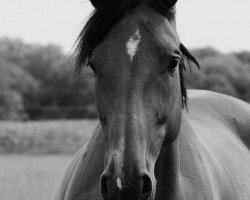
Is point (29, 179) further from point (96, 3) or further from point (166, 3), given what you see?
point (166, 3)

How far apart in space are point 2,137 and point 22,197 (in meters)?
16.3

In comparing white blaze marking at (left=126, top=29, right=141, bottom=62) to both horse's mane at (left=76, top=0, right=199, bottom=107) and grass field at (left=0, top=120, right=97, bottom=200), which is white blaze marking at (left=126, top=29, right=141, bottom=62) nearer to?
horse's mane at (left=76, top=0, right=199, bottom=107)

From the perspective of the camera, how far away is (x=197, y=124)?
5043 mm

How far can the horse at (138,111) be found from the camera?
2.74 meters

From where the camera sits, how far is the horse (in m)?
2.74

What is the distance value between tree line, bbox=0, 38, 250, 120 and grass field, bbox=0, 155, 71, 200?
1466cm

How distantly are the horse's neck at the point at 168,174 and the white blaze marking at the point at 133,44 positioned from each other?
0.71m

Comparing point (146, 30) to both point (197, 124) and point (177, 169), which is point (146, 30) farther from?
point (197, 124)

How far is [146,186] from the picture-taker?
8.84 feet

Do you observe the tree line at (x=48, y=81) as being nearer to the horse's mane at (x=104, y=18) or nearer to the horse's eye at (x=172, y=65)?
the horse's mane at (x=104, y=18)

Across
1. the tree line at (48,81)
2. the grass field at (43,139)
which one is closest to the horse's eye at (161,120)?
the grass field at (43,139)

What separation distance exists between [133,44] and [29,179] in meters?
13.3

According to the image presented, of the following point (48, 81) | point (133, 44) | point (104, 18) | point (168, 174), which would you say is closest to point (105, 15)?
point (104, 18)

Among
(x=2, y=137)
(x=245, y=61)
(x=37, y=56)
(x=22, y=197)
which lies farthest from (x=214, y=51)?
(x=22, y=197)
